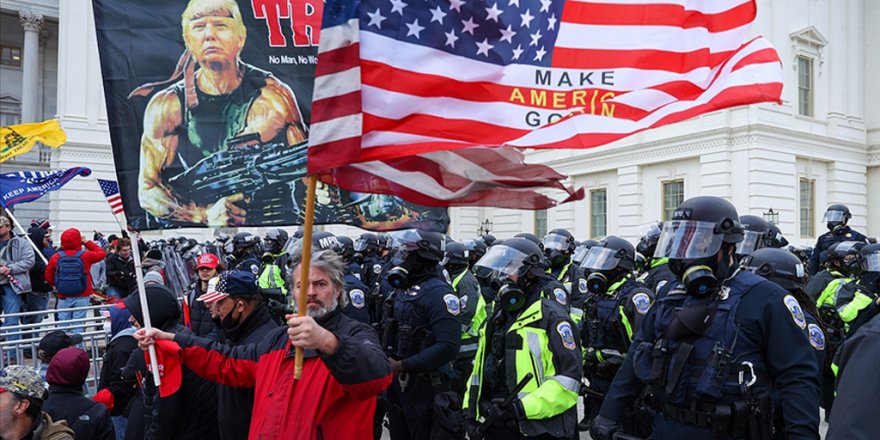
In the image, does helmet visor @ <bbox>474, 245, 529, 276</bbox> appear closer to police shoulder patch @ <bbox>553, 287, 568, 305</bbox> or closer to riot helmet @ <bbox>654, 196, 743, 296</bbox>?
police shoulder patch @ <bbox>553, 287, 568, 305</bbox>

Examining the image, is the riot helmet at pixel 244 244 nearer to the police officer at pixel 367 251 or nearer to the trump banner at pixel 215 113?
the police officer at pixel 367 251

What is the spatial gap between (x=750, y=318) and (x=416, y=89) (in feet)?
6.30

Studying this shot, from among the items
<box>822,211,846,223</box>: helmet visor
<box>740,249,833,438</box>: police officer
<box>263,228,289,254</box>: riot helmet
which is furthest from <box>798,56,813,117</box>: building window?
<box>740,249,833,438</box>: police officer

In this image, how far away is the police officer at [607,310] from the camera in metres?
6.37

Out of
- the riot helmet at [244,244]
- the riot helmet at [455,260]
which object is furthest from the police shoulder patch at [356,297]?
the riot helmet at [244,244]

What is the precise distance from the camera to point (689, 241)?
360 centimetres

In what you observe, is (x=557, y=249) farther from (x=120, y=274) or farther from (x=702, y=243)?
(x=120, y=274)

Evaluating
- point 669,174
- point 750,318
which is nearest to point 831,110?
point 669,174

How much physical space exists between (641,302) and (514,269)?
6.98 ft

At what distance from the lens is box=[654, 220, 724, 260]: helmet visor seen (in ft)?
11.6

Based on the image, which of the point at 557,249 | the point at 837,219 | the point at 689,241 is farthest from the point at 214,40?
the point at 837,219

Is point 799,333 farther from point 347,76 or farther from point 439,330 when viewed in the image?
point 439,330

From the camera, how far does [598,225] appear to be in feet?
104

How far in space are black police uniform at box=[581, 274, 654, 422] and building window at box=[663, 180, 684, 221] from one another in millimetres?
21785
